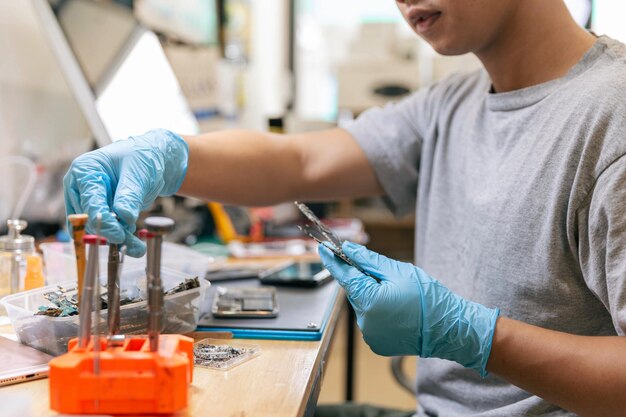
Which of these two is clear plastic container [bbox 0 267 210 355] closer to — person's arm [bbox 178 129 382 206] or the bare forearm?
person's arm [bbox 178 129 382 206]

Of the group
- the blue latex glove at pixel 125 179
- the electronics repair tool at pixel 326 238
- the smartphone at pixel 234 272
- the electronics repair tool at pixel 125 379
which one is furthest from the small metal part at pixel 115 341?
the smartphone at pixel 234 272

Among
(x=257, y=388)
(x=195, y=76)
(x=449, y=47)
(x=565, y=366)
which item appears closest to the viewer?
(x=257, y=388)

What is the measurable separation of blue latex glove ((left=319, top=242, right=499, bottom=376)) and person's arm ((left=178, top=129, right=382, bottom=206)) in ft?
1.32

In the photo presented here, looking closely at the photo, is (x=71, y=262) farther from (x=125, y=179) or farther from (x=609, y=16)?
(x=609, y=16)

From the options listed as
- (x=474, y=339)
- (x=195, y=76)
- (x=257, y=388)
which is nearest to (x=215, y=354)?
(x=257, y=388)

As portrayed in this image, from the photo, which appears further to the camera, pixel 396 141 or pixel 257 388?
pixel 396 141

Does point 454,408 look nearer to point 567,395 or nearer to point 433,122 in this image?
point 567,395

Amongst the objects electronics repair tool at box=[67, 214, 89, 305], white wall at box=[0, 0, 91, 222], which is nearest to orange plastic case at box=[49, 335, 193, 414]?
electronics repair tool at box=[67, 214, 89, 305]

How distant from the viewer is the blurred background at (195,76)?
152 centimetres

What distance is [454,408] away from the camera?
1162 millimetres

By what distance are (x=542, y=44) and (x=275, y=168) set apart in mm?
549

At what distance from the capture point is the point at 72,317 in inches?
32.8

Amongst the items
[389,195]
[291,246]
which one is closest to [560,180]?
[389,195]

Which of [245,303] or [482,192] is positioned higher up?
[482,192]
